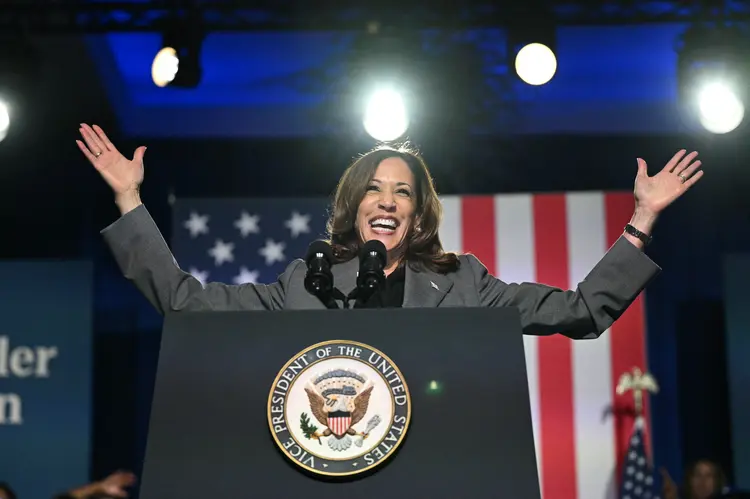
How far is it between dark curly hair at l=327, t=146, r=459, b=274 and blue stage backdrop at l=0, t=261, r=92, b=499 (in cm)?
418

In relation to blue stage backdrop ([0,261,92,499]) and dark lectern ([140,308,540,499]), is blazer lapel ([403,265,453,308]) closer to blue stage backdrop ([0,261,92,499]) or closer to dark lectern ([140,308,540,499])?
dark lectern ([140,308,540,499])

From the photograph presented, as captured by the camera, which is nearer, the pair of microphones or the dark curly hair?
the pair of microphones

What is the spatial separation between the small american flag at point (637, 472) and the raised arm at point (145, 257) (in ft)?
13.4

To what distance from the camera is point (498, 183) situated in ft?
22.6

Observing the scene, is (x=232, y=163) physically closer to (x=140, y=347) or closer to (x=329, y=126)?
(x=329, y=126)

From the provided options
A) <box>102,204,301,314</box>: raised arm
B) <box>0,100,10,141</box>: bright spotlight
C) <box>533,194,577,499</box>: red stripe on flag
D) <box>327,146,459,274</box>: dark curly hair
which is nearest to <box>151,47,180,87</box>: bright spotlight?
<box>0,100,10,141</box>: bright spotlight

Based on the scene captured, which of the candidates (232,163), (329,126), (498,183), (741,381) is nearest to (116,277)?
(232,163)

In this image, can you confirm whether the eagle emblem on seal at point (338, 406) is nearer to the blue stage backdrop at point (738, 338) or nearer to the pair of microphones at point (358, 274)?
the pair of microphones at point (358, 274)

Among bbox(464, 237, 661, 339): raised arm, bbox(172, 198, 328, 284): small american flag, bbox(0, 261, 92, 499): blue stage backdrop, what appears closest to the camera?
bbox(464, 237, 661, 339): raised arm

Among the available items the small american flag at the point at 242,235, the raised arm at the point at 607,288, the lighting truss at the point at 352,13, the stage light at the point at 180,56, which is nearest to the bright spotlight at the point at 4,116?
the lighting truss at the point at 352,13

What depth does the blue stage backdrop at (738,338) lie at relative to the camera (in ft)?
19.8

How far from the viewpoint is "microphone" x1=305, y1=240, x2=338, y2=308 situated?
1891 mm

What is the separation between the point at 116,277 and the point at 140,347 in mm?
466

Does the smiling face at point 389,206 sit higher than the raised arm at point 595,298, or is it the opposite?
the smiling face at point 389,206
